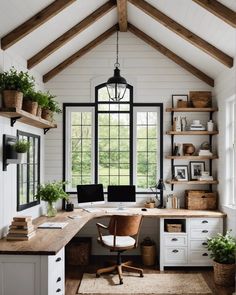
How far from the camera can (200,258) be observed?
5547 mm

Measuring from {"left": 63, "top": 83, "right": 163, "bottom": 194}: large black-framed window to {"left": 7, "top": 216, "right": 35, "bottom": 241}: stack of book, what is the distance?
223 cm

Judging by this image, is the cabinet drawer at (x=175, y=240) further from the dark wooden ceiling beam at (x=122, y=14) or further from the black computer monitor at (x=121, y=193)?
the dark wooden ceiling beam at (x=122, y=14)

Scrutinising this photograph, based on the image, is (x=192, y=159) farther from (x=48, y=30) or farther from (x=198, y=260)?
(x=48, y=30)

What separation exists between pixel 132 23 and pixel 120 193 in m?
2.68

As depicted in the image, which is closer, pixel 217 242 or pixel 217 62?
pixel 217 242

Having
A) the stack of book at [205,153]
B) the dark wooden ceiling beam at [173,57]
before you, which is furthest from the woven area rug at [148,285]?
the dark wooden ceiling beam at [173,57]

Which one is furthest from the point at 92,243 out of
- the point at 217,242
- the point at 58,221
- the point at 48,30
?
the point at 48,30

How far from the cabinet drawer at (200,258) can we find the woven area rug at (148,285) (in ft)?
0.81

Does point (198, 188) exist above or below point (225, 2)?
below

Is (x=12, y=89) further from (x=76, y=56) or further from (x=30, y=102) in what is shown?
(x=76, y=56)

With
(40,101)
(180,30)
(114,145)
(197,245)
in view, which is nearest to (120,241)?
(197,245)

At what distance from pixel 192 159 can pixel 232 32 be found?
2.23m

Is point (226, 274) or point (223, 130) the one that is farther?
point (223, 130)

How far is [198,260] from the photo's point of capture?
18.2ft
